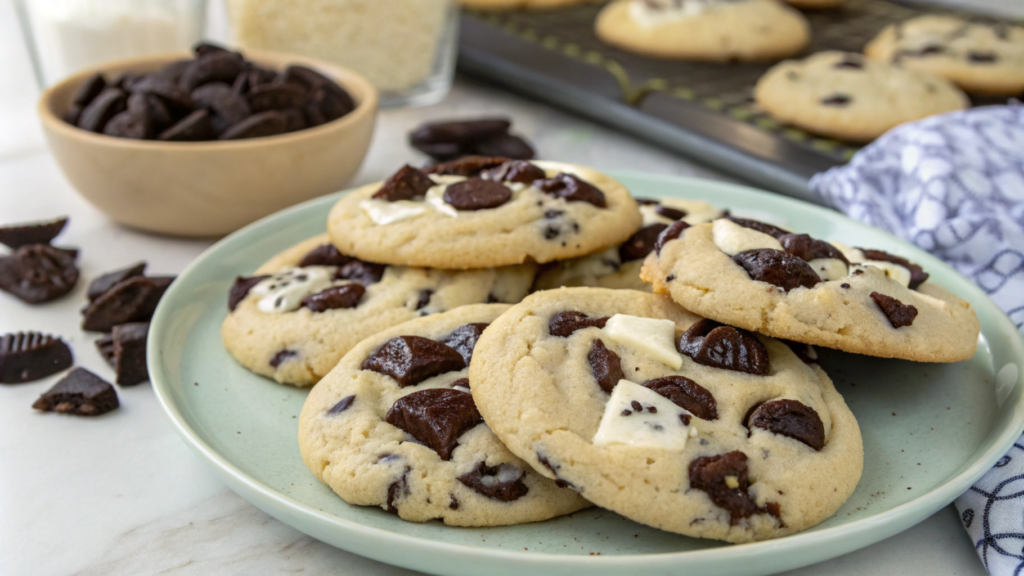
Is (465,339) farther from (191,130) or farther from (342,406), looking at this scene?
(191,130)

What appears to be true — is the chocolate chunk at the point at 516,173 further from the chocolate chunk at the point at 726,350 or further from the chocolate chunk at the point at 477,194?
the chocolate chunk at the point at 726,350

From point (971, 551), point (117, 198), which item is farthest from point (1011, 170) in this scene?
point (117, 198)

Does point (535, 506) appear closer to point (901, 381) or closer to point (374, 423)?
point (374, 423)

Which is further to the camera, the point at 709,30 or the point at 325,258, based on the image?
the point at 709,30

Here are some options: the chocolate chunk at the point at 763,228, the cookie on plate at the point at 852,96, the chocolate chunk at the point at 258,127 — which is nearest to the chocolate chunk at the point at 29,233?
the chocolate chunk at the point at 258,127

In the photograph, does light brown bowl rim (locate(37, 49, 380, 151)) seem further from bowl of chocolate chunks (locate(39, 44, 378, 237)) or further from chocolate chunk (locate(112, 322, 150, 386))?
chocolate chunk (locate(112, 322, 150, 386))

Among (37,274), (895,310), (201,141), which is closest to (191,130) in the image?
(201,141)
